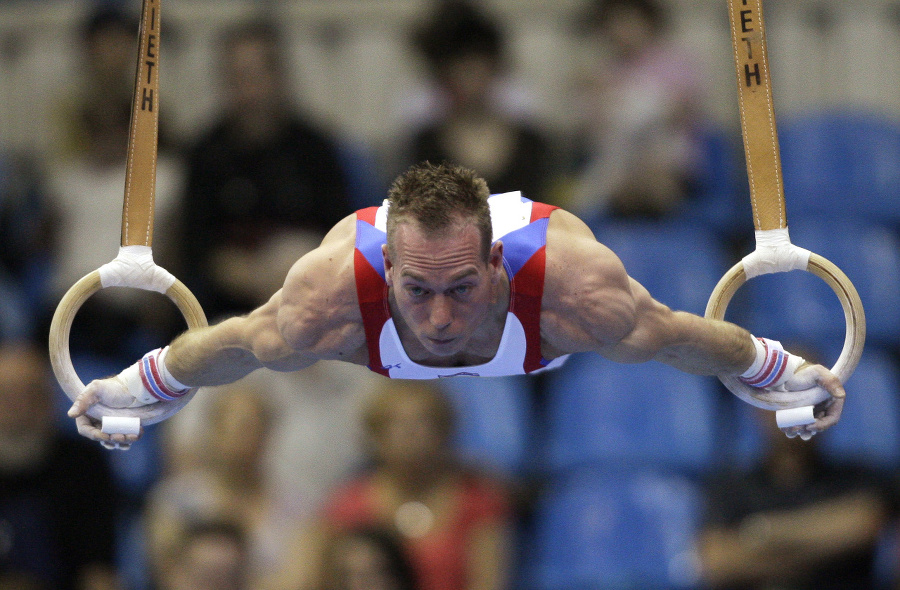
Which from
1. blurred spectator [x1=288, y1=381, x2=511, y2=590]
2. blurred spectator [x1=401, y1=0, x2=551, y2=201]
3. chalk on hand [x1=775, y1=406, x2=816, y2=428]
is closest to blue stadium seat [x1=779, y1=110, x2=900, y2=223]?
blurred spectator [x1=401, y1=0, x2=551, y2=201]

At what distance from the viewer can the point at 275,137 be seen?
709cm

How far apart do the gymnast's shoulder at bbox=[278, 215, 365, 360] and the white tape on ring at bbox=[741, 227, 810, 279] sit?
1.42 m

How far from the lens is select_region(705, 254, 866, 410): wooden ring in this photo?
13.9 ft

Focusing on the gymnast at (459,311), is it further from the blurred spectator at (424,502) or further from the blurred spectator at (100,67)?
the blurred spectator at (100,67)

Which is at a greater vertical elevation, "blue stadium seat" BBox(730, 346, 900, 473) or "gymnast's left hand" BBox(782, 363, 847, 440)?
"gymnast's left hand" BBox(782, 363, 847, 440)

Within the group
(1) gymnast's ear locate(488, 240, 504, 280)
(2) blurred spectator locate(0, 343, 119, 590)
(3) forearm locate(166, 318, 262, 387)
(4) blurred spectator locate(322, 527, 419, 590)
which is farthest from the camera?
(2) blurred spectator locate(0, 343, 119, 590)

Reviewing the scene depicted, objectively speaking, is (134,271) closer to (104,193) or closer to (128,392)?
(128,392)

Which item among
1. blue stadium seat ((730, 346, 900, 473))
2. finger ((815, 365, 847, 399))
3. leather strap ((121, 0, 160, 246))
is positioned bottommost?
blue stadium seat ((730, 346, 900, 473))

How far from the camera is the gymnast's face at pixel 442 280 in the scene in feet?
11.8

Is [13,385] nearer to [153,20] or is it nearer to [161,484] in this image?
[161,484]

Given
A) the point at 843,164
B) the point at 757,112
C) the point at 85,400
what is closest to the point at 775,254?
the point at 757,112

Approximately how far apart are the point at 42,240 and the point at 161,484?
2007mm

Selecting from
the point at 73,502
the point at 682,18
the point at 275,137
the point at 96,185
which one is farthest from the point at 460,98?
the point at 73,502

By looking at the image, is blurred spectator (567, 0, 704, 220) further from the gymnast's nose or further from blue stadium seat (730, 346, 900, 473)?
the gymnast's nose
